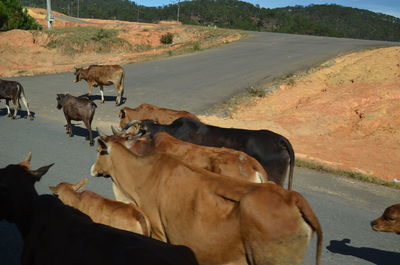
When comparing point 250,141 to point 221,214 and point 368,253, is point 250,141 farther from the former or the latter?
point 221,214

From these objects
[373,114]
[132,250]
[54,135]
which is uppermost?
[132,250]

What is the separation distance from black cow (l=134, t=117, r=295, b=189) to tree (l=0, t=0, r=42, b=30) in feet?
125

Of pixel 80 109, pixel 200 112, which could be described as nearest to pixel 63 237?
pixel 80 109

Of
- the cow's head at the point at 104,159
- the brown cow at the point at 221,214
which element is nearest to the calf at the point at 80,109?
the cow's head at the point at 104,159

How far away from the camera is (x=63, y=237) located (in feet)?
12.6

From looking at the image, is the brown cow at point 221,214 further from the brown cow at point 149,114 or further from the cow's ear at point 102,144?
the brown cow at point 149,114

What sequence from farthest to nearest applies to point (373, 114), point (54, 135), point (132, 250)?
point (373, 114), point (54, 135), point (132, 250)

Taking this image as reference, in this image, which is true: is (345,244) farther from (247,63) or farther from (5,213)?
(247,63)

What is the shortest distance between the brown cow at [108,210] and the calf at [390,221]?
3.72m

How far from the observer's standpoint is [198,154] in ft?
21.5

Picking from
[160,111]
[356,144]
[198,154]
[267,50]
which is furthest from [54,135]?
[267,50]

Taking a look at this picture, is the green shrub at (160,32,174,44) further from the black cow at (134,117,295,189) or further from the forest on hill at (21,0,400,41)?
the forest on hill at (21,0,400,41)

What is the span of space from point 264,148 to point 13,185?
4.46 meters

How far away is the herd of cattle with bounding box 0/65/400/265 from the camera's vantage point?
12.0 ft
